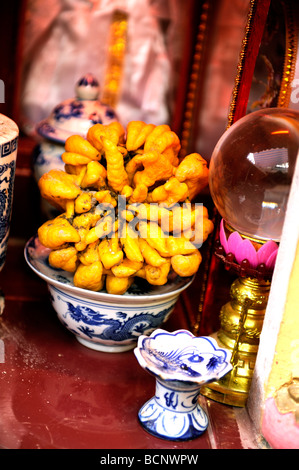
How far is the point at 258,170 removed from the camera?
3.61 feet

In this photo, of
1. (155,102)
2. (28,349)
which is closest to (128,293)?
(28,349)

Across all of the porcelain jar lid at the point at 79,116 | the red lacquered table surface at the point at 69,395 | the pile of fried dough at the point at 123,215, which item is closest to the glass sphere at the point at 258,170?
the pile of fried dough at the point at 123,215

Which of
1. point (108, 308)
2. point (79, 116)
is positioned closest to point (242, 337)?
point (108, 308)

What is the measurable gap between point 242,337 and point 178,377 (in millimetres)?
253

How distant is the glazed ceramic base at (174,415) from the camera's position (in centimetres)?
110

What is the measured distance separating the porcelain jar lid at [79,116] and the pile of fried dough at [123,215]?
1.11 ft

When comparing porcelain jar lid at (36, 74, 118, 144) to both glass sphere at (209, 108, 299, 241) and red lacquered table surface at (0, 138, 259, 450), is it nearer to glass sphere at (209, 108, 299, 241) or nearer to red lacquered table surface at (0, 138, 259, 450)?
red lacquered table surface at (0, 138, 259, 450)

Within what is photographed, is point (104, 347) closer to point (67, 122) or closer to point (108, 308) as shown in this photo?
point (108, 308)

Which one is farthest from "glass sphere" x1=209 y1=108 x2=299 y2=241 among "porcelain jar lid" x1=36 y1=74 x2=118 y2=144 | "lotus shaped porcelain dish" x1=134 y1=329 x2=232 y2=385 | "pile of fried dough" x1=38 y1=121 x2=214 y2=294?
"porcelain jar lid" x1=36 y1=74 x2=118 y2=144

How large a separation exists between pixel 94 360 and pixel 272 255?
46cm

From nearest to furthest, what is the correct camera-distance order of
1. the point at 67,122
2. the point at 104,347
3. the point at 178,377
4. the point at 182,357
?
the point at 178,377
the point at 182,357
the point at 104,347
the point at 67,122

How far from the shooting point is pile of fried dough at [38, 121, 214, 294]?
123 centimetres

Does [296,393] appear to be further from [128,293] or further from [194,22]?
[194,22]

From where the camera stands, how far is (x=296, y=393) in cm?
109
